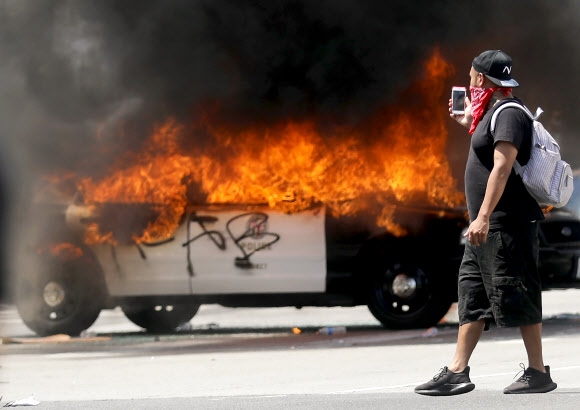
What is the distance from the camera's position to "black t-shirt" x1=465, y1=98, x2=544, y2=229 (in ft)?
20.8

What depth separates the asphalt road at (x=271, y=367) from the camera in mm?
6926

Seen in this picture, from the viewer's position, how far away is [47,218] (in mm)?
11727

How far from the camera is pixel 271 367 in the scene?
902 cm

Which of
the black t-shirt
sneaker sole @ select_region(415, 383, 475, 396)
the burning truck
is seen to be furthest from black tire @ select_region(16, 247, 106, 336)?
the black t-shirt

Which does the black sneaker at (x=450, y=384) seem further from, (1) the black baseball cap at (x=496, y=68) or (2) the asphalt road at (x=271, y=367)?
(1) the black baseball cap at (x=496, y=68)

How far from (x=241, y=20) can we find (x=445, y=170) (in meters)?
2.42

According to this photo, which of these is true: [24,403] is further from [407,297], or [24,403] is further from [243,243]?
[407,297]

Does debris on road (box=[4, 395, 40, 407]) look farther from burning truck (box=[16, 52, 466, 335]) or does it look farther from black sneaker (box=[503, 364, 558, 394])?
burning truck (box=[16, 52, 466, 335])

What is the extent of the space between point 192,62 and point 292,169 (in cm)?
154

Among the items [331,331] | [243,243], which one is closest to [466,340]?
[243,243]

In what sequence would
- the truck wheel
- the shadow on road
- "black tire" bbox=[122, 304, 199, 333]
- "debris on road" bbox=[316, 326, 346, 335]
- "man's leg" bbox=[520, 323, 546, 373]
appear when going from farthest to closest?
"black tire" bbox=[122, 304, 199, 333] < "debris on road" bbox=[316, 326, 346, 335] < the truck wheel < the shadow on road < "man's leg" bbox=[520, 323, 546, 373]

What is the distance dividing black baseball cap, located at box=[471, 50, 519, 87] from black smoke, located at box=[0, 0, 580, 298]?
569 cm

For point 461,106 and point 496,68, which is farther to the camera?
point 461,106

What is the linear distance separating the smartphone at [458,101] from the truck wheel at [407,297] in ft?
16.3
